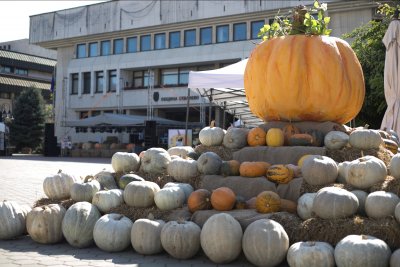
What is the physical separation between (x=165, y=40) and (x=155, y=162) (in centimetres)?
3175

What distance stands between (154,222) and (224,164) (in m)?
1.44

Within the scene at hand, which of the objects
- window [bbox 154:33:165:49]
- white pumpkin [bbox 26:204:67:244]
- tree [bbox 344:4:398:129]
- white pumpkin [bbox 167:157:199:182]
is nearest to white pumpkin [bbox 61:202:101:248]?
white pumpkin [bbox 26:204:67:244]

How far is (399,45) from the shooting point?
888 cm

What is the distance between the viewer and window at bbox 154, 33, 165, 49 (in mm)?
37719

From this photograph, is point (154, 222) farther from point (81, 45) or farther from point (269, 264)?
point (81, 45)

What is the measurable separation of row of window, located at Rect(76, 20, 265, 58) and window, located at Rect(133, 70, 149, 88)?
74.1 inches

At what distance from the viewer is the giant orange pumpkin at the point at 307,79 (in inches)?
266

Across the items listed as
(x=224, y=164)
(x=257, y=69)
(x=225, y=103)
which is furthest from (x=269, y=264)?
(x=225, y=103)

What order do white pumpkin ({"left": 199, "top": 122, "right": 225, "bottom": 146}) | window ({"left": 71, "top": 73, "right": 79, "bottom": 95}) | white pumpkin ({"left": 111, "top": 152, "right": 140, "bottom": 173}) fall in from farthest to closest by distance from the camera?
window ({"left": 71, "top": 73, "right": 79, "bottom": 95}), white pumpkin ({"left": 199, "top": 122, "right": 225, "bottom": 146}), white pumpkin ({"left": 111, "top": 152, "right": 140, "bottom": 173})

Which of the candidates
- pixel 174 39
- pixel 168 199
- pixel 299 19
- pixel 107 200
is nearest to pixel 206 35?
pixel 174 39

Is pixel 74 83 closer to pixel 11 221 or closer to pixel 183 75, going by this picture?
pixel 183 75

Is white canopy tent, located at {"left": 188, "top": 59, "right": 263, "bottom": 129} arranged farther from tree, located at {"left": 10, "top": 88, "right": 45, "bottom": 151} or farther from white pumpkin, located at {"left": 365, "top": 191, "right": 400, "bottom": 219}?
tree, located at {"left": 10, "top": 88, "right": 45, "bottom": 151}

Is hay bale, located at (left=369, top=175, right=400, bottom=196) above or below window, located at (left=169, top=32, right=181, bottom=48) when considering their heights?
below

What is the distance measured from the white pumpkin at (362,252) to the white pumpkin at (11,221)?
364 cm
